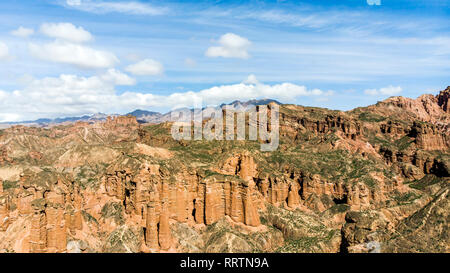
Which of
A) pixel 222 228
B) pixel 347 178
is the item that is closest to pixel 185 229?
pixel 222 228

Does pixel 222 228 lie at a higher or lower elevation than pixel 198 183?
lower

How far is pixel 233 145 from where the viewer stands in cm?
14488

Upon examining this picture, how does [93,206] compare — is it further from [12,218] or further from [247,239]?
[247,239]

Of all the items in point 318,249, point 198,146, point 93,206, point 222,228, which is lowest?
point 318,249

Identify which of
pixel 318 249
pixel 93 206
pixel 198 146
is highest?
pixel 198 146

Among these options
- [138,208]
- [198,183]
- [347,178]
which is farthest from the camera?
[347,178]

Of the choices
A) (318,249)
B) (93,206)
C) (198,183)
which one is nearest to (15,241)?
(93,206)

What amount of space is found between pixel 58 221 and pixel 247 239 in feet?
151

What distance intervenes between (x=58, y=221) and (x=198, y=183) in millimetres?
38942

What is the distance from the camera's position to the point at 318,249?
3600 inches

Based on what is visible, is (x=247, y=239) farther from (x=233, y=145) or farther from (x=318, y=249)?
(x=233, y=145)
